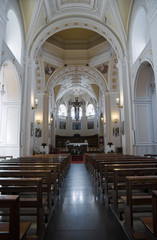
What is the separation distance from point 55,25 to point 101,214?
10.9 m

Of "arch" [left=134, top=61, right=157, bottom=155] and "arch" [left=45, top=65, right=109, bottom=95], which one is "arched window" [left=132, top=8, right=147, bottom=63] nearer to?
"arch" [left=134, top=61, right=157, bottom=155]

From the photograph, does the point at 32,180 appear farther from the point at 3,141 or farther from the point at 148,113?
the point at 148,113

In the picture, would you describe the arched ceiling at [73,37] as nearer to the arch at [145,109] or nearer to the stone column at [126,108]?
the stone column at [126,108]

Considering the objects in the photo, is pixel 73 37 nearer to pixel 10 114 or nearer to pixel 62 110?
pixel 10 114

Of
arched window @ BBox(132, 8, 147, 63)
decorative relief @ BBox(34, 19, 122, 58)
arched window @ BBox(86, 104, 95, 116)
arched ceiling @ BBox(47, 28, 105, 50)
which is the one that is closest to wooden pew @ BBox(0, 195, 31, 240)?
arched window @ BBox(132, 8, 147, 63)

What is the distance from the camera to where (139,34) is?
29.8ft

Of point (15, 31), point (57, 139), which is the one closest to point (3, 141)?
point (15, 31)

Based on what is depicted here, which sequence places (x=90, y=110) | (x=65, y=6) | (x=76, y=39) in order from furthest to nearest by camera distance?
1. (x=90, y=110)
2. (x=76, y=39)
3. (x=65, y=6)

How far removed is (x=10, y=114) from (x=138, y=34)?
25.7 ft

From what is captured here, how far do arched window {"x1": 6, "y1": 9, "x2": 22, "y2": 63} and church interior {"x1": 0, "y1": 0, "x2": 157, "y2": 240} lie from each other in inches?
1.8

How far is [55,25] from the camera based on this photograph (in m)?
10.7

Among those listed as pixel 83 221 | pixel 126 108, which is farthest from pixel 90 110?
pixel 83 221

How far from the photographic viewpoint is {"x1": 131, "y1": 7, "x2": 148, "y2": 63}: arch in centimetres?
876

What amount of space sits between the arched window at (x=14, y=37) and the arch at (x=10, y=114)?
1.12 meters
